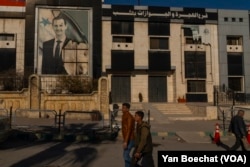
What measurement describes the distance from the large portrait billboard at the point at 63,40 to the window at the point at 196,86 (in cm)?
1052

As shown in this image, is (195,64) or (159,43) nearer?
(159,43)

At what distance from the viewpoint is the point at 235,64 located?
3538 cm

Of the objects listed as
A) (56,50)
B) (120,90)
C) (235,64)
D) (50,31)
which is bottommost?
(120,90)

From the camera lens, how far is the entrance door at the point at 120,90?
33.9m

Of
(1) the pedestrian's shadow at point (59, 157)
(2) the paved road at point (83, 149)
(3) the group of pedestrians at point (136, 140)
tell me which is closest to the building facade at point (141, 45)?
(2) the paved road at point (83, 149)

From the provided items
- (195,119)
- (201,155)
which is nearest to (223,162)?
(201,155)

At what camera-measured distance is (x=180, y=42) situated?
114 feet

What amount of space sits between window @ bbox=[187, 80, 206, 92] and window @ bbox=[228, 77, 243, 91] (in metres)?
2.79

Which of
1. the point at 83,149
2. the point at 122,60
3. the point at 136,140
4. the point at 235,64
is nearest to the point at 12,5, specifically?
the point at 122,60

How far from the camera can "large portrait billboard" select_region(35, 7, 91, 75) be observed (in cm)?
3089

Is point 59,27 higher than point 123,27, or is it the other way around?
point 123,27

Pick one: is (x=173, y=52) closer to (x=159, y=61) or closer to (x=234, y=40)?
(x=159, y=61)

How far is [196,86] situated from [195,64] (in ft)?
7.37

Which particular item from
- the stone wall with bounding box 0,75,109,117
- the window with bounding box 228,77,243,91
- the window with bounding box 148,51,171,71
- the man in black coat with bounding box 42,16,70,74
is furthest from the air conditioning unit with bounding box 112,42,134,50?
the window with bounding box 228,77,243,91
